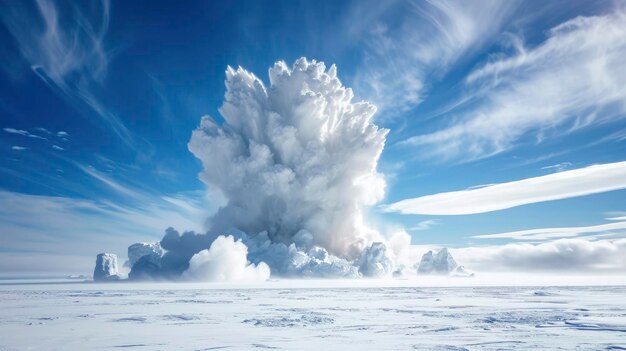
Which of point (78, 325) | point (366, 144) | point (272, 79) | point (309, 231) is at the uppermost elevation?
point (272, 79)

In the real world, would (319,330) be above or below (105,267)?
below

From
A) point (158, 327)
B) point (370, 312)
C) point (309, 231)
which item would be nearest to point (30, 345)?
point (158, 327)

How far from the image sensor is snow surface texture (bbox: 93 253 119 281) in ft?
311

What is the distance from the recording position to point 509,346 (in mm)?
15992

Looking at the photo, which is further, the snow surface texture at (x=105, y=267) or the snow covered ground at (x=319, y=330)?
the snow surface texture at (x=105, y=267)

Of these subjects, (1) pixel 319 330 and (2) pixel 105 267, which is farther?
(2) pixel 105 267

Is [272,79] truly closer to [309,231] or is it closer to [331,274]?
[309,231]

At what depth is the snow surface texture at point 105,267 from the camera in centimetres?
9475

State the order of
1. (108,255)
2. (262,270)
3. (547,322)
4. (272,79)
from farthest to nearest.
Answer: (272,79), (108,255), (262,270), (547,322)

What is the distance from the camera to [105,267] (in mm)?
95312

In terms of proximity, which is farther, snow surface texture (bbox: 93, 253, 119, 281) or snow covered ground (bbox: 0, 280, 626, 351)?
snow surface texture (bbox: 93, 253, 119, 281)

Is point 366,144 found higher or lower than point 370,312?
higher

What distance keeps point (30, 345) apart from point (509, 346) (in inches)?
741

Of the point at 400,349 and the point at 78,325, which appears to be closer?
the point at 400,349
